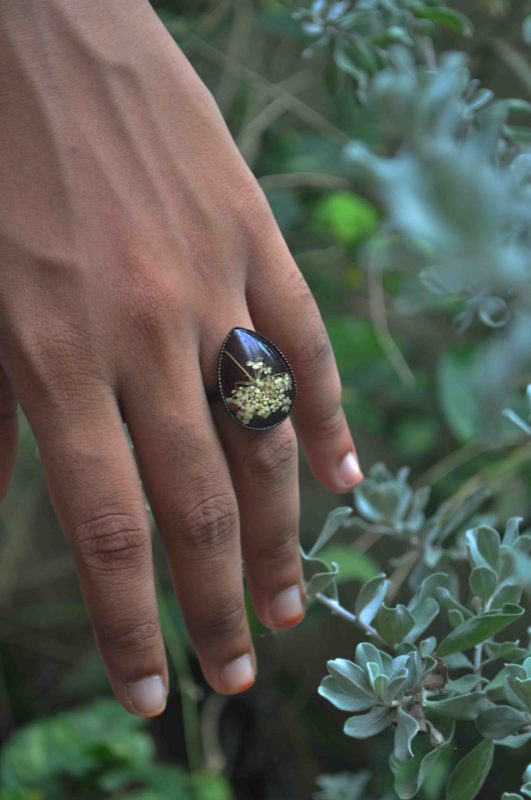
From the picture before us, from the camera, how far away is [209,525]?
641 millimetres

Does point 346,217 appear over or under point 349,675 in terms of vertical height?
under

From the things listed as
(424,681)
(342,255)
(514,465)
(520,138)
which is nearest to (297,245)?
(342,255)

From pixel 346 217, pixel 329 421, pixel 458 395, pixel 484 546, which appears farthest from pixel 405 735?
pixel 346 217

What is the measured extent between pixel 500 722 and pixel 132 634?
246 millimetres

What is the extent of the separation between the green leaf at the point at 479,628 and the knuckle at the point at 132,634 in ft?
0.64

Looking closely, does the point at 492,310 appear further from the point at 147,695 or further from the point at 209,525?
the point at 147,695

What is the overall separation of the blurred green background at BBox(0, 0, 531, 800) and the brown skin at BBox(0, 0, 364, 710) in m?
0.62

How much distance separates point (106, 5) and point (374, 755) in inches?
47.4

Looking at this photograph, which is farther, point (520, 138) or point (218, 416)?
point (520, 138)

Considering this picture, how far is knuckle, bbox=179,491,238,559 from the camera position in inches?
25.2

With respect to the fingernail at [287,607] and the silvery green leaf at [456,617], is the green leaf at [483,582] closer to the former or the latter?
the silvery green leaf at [456,617]

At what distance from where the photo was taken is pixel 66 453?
2.02ft

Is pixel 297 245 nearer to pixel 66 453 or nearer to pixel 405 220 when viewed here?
pixel 66 453

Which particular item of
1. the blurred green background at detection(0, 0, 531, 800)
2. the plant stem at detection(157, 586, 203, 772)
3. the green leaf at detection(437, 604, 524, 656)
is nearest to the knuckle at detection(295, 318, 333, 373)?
the green leaf at detection(437, 604, 524, 656)
